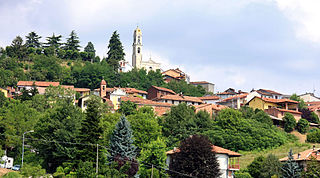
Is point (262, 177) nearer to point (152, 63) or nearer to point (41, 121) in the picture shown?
point (41, 121)

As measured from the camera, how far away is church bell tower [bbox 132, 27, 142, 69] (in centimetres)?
13420

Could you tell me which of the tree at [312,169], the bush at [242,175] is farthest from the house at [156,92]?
the tree at [312,169]

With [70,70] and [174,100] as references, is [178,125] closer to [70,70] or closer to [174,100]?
[174,100]

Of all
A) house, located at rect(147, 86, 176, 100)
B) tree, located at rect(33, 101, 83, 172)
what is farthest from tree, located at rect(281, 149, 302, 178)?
house, located at rect(147, 86, 176, 100)

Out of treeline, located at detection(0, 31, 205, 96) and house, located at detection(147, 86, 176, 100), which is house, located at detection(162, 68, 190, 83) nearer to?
treeline, located at detection(0, 31, 205, 96)

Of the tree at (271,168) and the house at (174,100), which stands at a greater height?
the house at (174,100)

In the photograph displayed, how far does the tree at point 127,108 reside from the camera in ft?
255

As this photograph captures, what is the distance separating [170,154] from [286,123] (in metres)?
32.5

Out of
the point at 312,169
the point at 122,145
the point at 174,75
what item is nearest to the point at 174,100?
the point at 122,145

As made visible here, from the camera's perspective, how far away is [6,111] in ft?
227

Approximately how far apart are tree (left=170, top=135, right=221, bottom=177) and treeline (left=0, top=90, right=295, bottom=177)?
4384 mm

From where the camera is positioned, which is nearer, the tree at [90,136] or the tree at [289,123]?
the tree at [90,136]

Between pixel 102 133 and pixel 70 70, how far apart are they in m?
71.1

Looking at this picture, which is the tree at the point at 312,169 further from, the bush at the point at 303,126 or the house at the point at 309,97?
the house at the point at 309,97
